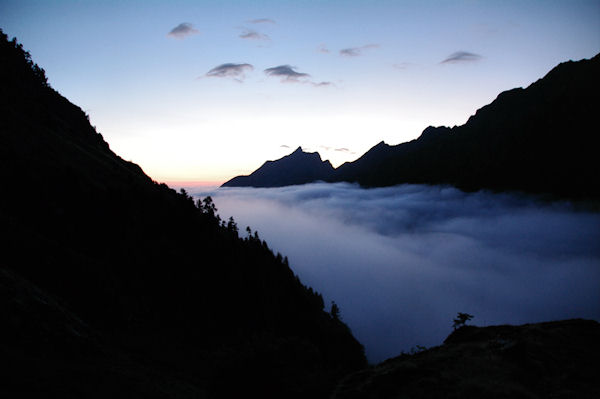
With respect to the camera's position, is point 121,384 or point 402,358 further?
point 121,384

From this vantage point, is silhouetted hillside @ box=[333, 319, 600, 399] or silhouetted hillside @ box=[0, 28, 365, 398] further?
silhouetted hillside @ box=[0, 28, 365, 398]

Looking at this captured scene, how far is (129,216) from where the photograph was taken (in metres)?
82.8

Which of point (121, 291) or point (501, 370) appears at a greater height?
point (501, 370)

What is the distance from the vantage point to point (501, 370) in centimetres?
1191

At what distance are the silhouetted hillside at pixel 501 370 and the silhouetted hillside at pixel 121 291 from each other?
4.43 m

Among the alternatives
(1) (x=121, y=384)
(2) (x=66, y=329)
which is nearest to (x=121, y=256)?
(2) (x=66, y=329)

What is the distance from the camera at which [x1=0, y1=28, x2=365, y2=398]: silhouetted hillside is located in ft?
60.1

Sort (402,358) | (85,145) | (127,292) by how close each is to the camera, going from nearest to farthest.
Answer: (402,358) → (127,292) → (85,145)

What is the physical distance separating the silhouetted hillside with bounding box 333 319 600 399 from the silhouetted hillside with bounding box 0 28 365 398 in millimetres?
4431

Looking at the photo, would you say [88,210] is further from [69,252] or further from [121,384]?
[121,384]

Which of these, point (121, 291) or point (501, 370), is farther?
point (121, 291)

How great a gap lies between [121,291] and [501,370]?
5587cm

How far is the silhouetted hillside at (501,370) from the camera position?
35.7 ft

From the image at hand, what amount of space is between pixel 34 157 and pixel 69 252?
54.8m
